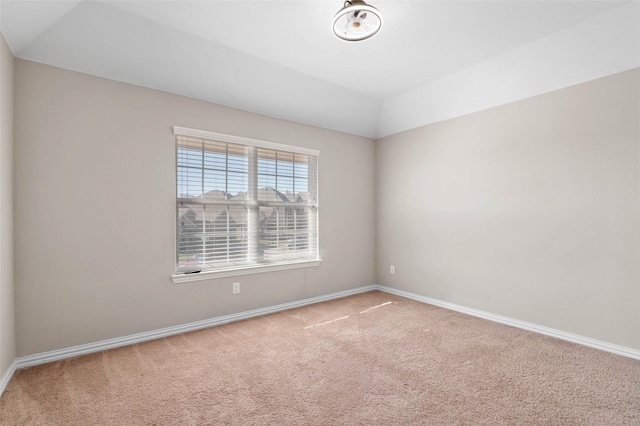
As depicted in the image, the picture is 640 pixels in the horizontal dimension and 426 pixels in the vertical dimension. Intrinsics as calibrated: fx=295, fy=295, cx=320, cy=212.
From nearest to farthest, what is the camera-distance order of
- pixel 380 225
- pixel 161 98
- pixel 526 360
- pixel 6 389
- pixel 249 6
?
pixel 6 389
pixel 249 6
pixel 526 360
pixel 161 98
pixel 380 225

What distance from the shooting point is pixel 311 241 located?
4.26 meters

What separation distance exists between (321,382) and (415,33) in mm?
3040

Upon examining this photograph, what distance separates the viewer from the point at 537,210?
3.11 meters

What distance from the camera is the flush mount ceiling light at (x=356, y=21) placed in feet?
6.97

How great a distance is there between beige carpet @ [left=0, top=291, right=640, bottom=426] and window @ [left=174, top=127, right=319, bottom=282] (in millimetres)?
854

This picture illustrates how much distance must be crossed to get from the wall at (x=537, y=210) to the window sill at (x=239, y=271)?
1.59m

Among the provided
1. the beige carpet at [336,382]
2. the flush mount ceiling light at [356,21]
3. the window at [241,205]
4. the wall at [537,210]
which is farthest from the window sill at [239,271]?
the flush mount ceiling light at [356,21]

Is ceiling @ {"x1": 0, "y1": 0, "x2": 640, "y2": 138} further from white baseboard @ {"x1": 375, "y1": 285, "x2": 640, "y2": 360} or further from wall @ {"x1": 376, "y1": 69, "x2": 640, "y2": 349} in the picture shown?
white baseboard @ {"x1": 375, "y1": 285, "x2": 640, "y2": 360}

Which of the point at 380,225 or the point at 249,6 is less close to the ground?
the point at 249,6

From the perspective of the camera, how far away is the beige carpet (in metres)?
1.82

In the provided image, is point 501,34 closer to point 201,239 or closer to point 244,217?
point 244,217

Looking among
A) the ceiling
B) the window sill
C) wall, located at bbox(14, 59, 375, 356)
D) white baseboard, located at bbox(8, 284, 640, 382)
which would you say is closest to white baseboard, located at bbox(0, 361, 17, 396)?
white baseboard, located at bbox(8, 284, 640, 382)

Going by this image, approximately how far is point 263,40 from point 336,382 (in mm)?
3006

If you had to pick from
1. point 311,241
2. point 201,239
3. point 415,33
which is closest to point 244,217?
point 201,239
